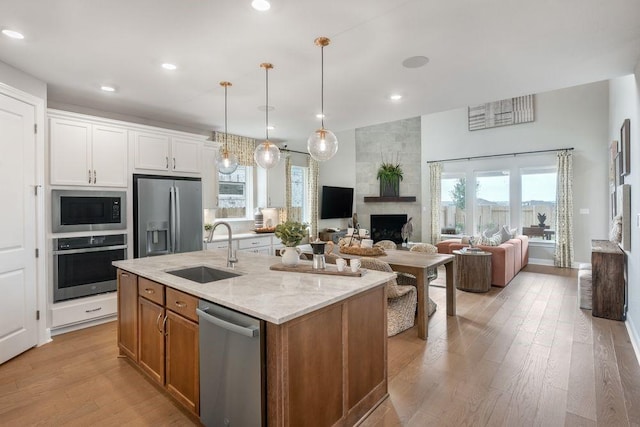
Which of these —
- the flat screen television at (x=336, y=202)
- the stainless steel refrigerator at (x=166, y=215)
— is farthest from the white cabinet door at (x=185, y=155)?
the flat screen television at (x=336, y=202)

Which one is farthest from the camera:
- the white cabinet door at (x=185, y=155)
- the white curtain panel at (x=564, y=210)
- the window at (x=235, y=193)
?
the white curtain panel at (x=564, y=210)

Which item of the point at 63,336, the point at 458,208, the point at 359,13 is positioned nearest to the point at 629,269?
the point at 359,13

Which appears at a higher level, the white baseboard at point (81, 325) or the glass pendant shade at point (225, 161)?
the glass pendant shade at point (225, 161)

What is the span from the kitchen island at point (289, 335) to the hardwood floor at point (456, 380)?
0.68ft

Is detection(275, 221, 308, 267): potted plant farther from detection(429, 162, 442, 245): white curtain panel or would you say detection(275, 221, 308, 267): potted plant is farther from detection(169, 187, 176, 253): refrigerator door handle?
detection(429, 162, 442, 245): white curtain panel

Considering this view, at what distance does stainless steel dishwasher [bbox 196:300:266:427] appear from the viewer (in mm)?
1589

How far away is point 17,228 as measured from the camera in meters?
3.05

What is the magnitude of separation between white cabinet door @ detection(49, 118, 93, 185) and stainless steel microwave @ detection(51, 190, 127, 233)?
151 mm

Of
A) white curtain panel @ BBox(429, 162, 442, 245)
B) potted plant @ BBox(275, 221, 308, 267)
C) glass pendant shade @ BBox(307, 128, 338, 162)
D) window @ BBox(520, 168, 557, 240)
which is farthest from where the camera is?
white curtain panel @ BBox(429, 162, 442, 245)

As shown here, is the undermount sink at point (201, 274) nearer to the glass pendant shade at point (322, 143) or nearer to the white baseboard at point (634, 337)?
the glass pendant shade at point (322, 143)

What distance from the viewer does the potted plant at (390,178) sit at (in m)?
8.97

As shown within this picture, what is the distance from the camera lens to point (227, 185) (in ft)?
19.8

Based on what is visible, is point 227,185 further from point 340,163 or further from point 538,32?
point 538,32

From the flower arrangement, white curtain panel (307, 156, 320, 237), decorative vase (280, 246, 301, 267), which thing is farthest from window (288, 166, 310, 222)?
the flower arrangement
